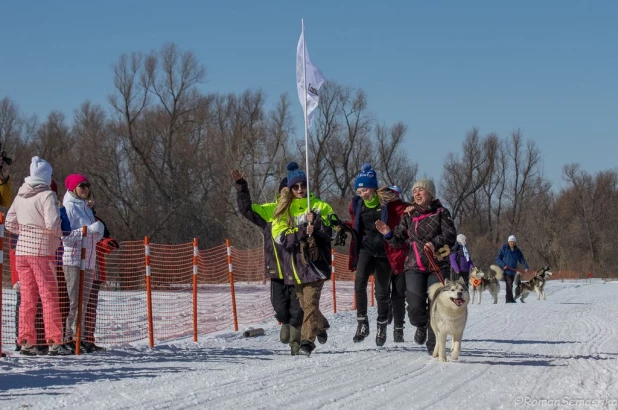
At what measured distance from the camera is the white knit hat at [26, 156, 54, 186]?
844 cm

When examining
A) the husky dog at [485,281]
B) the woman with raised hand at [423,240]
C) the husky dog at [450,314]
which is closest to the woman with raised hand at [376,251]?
the woman with raised hand at [423,240]

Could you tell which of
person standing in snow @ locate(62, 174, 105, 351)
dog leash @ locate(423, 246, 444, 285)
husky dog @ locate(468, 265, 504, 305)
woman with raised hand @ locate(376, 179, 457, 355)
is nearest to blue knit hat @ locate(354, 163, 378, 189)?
woman with raised hand @ locate(376, 179, 457, 355)

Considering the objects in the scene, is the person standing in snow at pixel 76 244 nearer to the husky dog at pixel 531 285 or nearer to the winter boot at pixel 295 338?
the winter boot at pixel 295 338

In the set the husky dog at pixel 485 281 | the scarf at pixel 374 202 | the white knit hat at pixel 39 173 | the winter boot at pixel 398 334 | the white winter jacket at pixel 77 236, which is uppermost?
the white knit hat at pixel 39 173

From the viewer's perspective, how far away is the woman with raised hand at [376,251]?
9.12 metres

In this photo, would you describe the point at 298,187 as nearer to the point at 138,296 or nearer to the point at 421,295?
the point at 421,295

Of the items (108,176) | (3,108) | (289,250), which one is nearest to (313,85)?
(289,250)

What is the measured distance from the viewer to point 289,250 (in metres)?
8.16

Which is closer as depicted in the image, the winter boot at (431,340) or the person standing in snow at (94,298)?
the winter boot at (431,340)

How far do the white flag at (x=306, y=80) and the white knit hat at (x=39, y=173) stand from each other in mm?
3010

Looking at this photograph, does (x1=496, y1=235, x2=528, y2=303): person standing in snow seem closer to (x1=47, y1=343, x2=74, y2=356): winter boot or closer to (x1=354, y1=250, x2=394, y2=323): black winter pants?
(x1=354, y1=250, x2=394, y2=323): black winter pants

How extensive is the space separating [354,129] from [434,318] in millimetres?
47563

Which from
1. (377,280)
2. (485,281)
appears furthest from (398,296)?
(485,281)

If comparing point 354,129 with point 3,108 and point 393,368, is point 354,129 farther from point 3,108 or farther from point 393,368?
point 393,368
